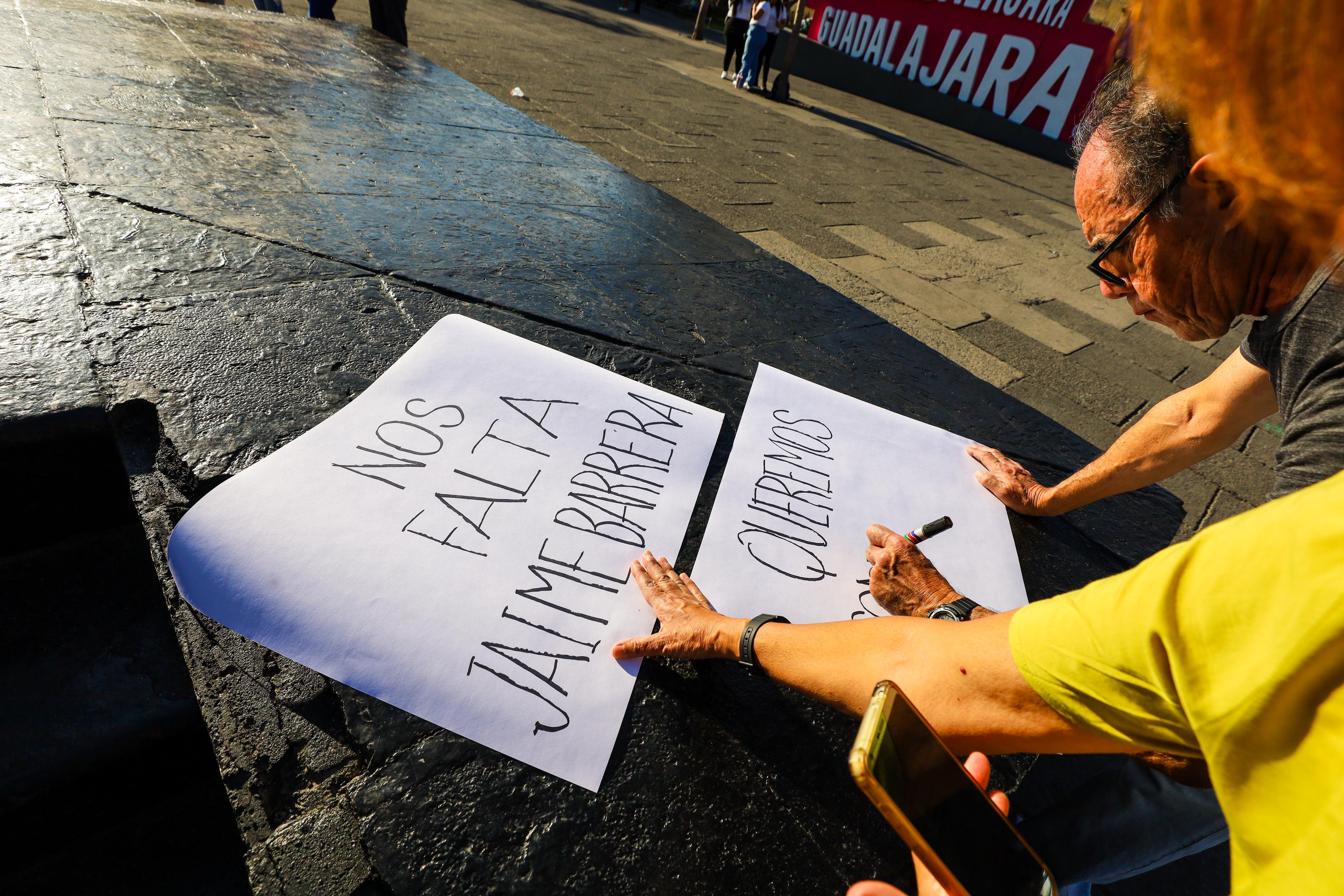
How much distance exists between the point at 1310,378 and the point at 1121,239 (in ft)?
1.24

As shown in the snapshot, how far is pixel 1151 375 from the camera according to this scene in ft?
12.1

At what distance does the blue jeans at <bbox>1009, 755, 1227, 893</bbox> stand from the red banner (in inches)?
457

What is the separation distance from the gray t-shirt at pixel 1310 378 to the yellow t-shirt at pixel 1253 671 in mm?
611

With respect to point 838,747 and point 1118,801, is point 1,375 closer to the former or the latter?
point 838,747

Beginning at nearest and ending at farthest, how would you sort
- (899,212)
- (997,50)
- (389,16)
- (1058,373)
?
(1058,373) < (389,16) < (899,212) < (997,50)

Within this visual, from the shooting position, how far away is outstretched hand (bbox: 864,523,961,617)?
971 millimetres

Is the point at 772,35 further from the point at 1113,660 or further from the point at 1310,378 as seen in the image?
the point at 1113,660

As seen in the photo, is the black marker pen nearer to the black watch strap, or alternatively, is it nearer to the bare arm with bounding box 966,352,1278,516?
the bare arm with bounding box 966,352,1278,516

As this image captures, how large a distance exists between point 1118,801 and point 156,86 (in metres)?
2.60

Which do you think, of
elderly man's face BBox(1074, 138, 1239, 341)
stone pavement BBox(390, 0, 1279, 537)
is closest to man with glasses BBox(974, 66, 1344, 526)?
elderly man's face BBox(1074, 138, 1239, 341)

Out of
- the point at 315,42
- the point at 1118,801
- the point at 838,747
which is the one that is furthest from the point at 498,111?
the point at 1118,801

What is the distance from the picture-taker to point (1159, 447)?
136cm

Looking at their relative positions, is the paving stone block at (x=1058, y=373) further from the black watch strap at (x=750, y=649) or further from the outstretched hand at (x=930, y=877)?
the black watch strap at (x=750, y=649)

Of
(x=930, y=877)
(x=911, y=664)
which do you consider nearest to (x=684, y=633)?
(x=911, y=664)
